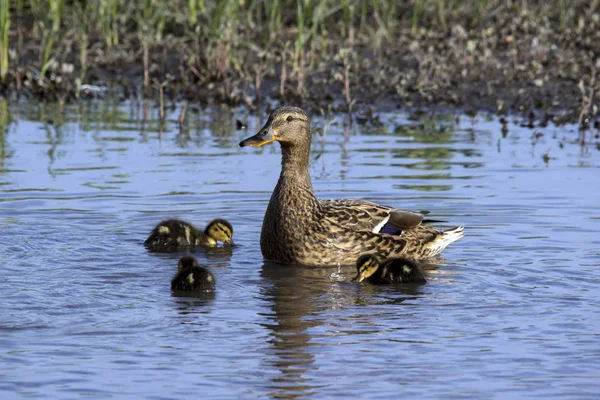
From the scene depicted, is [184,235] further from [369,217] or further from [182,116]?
[182,116]

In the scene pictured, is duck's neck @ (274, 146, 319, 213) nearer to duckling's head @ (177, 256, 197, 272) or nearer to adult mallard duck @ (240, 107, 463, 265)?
adult mallard duck @ (240, 107, 463, 265)

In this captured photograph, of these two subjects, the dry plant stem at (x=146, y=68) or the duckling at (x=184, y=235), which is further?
the dry plant stem at (x=146, y=68)

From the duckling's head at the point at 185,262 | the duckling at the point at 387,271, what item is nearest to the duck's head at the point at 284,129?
the duckling's head at the point at 185,262

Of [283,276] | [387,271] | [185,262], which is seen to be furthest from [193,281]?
[387,271]

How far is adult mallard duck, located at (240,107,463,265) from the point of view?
924cm

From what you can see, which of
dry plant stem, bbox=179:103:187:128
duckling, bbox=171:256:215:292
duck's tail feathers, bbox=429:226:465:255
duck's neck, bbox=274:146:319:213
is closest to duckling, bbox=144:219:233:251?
duck's neck, bbox=274:146:319:213

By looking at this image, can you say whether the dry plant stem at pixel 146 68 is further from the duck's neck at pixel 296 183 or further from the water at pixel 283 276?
the duck's neck at pixel 296 183

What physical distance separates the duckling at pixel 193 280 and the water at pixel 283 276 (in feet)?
0.39

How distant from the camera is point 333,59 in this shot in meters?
16.9

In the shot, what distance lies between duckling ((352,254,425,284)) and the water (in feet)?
0.45

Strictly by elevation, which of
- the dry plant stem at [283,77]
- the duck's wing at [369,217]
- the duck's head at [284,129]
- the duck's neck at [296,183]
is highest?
the dry plant stem at [283,77]

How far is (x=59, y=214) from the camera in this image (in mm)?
10555

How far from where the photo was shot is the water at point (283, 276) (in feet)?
21.0

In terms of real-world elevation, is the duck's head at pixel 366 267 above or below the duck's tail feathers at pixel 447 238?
below
